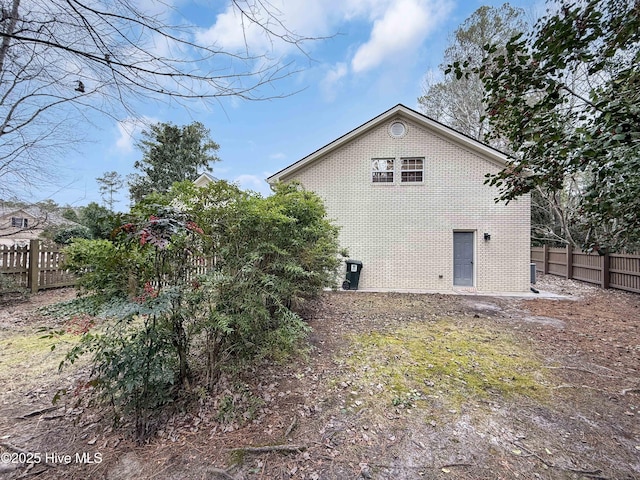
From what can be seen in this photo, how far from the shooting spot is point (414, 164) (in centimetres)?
1028

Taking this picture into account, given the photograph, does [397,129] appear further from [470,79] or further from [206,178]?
[470,79]

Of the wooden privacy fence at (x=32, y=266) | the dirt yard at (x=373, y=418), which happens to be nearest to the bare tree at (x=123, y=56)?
the dirt yard at (x=373, y=418)

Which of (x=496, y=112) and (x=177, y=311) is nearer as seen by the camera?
(x=177, y=311)

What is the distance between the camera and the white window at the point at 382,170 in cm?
1041

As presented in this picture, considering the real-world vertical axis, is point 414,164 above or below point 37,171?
above

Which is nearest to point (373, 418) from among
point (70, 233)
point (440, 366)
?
point (440, 366)

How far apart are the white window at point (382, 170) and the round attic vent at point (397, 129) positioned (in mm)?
913

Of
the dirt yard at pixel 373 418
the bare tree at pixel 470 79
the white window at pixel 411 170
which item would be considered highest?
the bare tree at pixel 470 79

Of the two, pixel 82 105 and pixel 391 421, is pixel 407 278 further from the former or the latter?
pixel 82 105

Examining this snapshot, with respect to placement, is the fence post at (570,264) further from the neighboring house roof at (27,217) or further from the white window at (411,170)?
the neighboring house roof at (27,217)

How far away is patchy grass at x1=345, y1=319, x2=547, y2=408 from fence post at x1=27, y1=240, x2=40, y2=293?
8.87 meters

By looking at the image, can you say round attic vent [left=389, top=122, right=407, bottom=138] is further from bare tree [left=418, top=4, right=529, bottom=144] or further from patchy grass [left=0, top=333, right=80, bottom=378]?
patchy grass [left=0, top=333, right=80, bottom=378]

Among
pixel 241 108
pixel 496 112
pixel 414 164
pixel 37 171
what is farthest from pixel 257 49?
pixel 414 164

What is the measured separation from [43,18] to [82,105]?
50 cm
